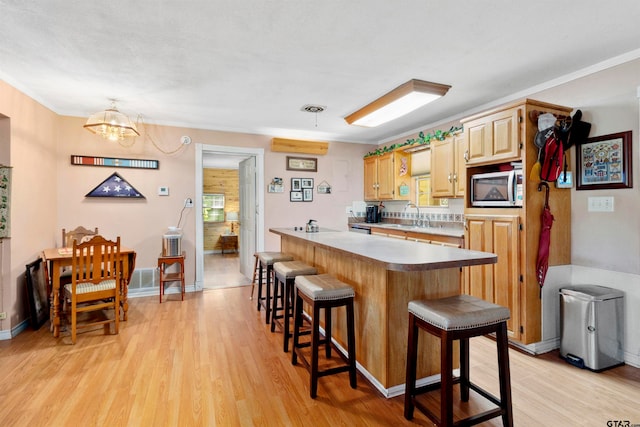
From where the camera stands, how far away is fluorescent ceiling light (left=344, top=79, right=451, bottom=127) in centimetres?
300

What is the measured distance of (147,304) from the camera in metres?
3.99

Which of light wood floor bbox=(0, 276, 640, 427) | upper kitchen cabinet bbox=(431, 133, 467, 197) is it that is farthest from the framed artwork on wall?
light wood floor bbox=(0, 276, 640, 427)

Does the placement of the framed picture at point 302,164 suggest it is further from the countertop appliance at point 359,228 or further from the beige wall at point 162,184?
the countertop appliance at point 359,228

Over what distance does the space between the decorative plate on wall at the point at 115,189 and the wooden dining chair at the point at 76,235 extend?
1.54 ft

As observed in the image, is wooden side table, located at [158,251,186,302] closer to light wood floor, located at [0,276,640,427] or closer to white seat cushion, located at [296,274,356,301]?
light wood floor, located at [0,276,640,427]

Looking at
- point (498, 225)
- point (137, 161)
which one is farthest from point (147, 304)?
point (498, 225)

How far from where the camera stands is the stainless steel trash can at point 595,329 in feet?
7.83

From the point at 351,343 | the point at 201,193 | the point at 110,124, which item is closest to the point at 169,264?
the point at 201,193

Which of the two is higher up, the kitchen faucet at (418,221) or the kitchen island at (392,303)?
the kitchen faucet at (418,221)

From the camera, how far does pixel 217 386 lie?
2.18 m

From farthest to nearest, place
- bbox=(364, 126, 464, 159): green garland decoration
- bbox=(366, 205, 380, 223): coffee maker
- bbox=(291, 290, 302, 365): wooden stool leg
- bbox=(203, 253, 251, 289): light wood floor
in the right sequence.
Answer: bbox=(366, 205, 380, 223): coffee maker → bbox=(203, 253, 251, 289): light wood floor → bbox=(364, 126, 464, 159): green garland decoration → bbox=(291, 290, 302, 365): wooden stool leg

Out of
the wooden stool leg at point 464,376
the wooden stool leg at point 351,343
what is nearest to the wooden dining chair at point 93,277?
the wooden stool leg at point 351,343

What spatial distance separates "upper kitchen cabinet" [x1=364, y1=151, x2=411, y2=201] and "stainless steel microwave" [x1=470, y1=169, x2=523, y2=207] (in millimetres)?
1591

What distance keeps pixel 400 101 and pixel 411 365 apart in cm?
244
